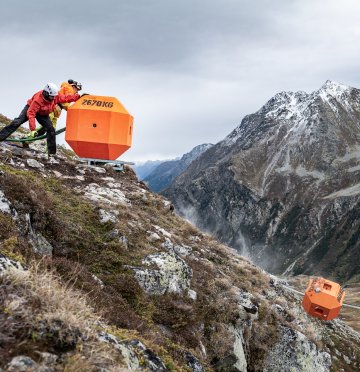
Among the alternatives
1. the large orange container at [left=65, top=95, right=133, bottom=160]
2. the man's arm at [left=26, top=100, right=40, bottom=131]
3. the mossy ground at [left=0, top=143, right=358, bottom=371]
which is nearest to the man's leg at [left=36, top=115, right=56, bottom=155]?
the man's arm at [left=26, top=100, right=40, bottom=131]

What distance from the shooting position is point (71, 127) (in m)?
19.5

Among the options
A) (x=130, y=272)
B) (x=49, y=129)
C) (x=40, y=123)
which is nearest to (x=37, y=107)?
(x=40, y=123)

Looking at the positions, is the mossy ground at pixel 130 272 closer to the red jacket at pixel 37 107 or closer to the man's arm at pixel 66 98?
the red jacket at pixel 37 107

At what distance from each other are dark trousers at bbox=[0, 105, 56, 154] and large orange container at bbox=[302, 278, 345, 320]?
519 inches

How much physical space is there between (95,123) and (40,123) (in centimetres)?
253

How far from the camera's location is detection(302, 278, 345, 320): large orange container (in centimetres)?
1825

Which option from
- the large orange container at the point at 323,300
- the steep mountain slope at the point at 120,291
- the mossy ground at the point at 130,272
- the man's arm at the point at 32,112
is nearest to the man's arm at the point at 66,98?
the man's arm at the point at 32,112

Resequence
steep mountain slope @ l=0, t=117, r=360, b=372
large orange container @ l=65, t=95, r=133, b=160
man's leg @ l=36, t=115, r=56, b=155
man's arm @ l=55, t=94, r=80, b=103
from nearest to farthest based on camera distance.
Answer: steep mountain slope @ l=0, t=117, r=360, b=372, man's leg @ l=36, t=115, r=56, b=155, man's arm @ l=55, t=94, r=80, b=103, large orange container @ l=65, t=95, r=133, b=160

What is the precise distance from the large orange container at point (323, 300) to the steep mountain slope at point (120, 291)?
0.85 m

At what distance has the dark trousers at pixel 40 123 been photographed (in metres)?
17.1

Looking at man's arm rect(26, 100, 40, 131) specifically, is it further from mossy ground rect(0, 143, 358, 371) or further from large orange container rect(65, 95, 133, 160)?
large orange container rect(65, 95, 133, 160)

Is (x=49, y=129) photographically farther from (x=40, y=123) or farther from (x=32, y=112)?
(x=32, y=112)

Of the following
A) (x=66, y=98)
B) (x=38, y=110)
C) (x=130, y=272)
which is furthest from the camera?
(x=66, y=98)

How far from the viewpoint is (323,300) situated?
60.0 feet
